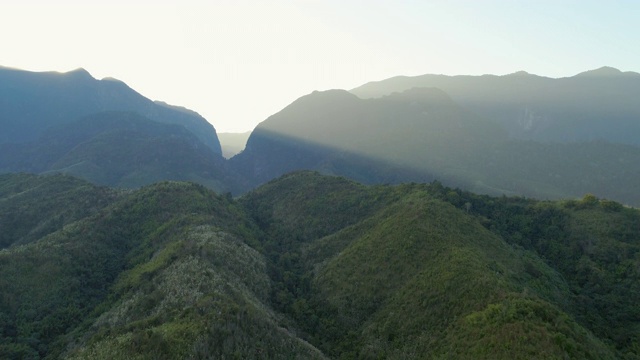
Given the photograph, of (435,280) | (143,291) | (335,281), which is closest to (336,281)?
(335,281)

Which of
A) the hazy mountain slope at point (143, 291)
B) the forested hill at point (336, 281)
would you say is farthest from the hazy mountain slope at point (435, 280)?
the hazy mountain slope at point (143, 291)

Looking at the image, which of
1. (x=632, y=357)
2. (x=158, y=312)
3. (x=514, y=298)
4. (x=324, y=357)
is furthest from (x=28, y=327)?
(x=632, y=357)

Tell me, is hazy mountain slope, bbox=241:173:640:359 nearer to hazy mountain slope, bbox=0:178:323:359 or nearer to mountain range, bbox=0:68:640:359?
mountain range, bbox=0:68:640:359

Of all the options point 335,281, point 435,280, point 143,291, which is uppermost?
point 435,280

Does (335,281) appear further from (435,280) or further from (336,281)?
(435,280)

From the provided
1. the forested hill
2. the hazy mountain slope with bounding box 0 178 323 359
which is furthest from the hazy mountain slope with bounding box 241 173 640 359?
the hazy mountain slope with bounding box 0 178 323 359

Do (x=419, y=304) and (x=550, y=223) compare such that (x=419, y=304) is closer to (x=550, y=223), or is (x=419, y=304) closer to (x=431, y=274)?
(x=431, y=274)

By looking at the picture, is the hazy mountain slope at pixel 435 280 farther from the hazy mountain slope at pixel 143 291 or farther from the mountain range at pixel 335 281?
the hazy mountain slope at pixel 143 291
